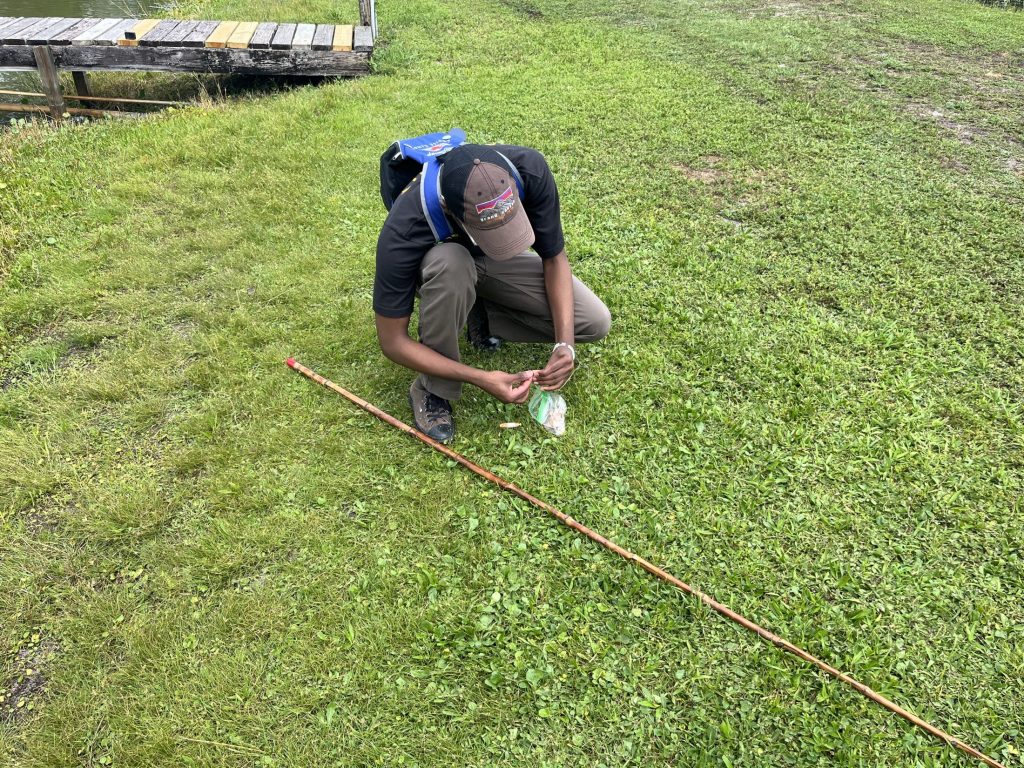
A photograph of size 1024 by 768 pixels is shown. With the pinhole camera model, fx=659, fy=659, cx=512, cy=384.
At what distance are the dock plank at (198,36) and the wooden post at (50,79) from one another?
1.41 metres

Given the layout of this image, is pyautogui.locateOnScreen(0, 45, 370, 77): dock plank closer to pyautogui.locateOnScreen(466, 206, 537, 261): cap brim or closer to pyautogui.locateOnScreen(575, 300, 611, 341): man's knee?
pyautogui.locateOnScreen(575, 300, 611, 341): man's knee

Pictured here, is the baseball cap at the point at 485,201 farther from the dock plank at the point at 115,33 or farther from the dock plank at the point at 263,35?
the dock plank at the point at 115,33

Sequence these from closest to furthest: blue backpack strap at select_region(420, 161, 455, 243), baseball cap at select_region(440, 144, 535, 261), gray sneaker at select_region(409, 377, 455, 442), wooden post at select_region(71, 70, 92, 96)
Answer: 1. baseball cap at select_region(440, 144, 535, 261)
2. blue backpack strap at select_region(420, 161, 455, 243)
3. gray sneaker at select_region(409, 377, 455, 442)
4. wooden post at select_region(71, 70, 92, 96)

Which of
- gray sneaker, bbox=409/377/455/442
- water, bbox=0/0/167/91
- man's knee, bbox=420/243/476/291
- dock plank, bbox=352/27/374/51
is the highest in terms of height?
water, bbox=0/0/167/91

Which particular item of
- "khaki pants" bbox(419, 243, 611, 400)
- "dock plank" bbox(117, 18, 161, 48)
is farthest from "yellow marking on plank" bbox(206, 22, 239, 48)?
"khaki pants" bbox(419, 243, 611, 400)

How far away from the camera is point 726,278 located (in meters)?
3.93

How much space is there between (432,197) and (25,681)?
218 cm

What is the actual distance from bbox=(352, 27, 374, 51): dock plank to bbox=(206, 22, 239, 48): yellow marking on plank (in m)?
1.39

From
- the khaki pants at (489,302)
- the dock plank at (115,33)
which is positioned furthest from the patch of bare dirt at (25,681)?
the dock plank at (115,33)

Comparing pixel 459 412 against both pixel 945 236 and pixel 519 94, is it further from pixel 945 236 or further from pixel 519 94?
pixel 519 94

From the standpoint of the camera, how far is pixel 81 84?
8.30m

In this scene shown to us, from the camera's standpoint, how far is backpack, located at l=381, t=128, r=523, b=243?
8.27 ft

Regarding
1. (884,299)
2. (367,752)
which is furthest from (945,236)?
(367,752)

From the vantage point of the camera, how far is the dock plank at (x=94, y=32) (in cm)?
706
